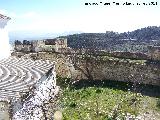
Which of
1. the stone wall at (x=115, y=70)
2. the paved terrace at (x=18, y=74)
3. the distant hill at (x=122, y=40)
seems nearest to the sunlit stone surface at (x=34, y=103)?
the paved terrace at (x=18, y=74)

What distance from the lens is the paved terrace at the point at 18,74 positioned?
42.6 ft

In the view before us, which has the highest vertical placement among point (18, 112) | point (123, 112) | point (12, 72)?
point (12, 72)

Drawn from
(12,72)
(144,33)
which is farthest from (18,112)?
(144,33)

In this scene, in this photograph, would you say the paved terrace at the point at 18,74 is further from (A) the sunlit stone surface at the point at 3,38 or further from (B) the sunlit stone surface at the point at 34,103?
(A) the sunlit stone surface at the point at 3,38

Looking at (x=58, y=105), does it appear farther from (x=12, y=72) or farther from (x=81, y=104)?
(x=12, y=72)

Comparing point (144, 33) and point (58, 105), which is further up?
point (144, 33)

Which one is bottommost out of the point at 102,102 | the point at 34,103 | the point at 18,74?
the point at 102,102

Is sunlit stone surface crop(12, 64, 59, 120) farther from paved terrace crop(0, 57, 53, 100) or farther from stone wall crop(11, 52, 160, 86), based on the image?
stone wall crop(11, 52, 160, 86)

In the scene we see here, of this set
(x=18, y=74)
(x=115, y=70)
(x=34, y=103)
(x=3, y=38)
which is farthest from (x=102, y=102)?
(x=3, y=38)

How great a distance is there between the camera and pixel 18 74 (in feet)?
51.5

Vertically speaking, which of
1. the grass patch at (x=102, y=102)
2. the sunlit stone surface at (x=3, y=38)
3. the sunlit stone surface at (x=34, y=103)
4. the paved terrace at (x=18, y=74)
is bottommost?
the grass patch at (x=102, y=102)

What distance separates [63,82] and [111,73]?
354cm

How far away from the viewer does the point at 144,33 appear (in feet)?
142

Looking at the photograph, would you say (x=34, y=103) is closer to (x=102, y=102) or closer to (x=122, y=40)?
(x=102, y=102)
